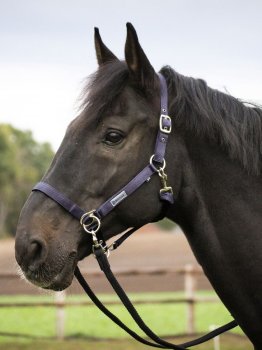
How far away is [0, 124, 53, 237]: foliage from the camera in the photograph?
69.3 metres

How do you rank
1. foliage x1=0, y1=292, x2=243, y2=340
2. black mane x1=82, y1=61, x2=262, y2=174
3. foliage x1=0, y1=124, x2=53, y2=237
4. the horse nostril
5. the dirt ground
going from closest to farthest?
the horse nostril, black mane x1=82, y1=61, x2=262, y2=174, foliage x1=0, y1=292, x2=243, y2=340, the dirt ground, foliage x1=0, y1=124, x2=53, y2=237

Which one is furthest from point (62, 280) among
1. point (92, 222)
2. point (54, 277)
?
point (92, 222)

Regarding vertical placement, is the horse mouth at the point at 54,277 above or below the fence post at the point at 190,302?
above

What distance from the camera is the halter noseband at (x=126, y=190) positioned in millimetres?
2971

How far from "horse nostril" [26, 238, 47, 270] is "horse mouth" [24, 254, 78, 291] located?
40 millimetres

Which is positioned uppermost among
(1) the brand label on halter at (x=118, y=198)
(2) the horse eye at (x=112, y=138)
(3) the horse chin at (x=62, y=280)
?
(2) the horse eye at (x=112, y=138)

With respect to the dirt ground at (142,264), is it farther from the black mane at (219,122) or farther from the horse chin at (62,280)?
the black mane at (219,122)

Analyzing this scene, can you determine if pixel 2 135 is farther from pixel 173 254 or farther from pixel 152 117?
pixel 152 117

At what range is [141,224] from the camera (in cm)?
315

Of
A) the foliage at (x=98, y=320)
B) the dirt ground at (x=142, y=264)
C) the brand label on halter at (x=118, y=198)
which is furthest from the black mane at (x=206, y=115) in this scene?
the dirt ground at (x=142, y=264)

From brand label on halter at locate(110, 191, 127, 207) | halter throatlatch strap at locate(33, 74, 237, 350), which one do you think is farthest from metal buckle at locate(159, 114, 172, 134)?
brand label on halter at locate(110, 191, 127, 207)

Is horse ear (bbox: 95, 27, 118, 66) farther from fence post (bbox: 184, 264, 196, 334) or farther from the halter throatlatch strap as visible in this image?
fence post (bbox: 184, 264, 196, 334)

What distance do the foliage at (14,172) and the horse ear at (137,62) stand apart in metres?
64.1

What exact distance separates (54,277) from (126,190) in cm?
59
